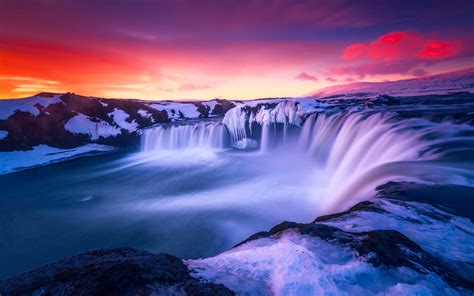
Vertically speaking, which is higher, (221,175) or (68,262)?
(68,262)

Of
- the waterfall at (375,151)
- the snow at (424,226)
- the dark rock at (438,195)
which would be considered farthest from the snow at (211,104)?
the snow at (424,226)

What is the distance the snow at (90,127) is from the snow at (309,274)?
37.5 metres

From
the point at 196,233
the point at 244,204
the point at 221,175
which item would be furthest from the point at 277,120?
the point at 196,233

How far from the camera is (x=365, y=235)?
10.9ft

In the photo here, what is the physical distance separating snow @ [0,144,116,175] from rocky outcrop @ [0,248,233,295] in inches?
1193

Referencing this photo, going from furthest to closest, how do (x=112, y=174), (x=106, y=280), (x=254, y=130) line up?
(x=254, y=130), (x=112, y=174), (x=106, y=280)

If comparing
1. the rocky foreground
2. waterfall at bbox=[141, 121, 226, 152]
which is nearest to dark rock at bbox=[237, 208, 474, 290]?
the rocky foreground

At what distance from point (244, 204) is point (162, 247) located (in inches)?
197

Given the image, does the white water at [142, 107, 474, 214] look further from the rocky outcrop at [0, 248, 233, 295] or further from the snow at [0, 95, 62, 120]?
the snow at [0, 95, 62, 120]

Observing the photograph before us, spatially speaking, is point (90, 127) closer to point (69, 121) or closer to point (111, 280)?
point (69, 121)

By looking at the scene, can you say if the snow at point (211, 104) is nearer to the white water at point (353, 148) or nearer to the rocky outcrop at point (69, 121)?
the rocky outcrop at point (69, 121)

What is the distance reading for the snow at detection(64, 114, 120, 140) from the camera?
3394cm

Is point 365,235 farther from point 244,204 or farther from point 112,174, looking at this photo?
point 112,174

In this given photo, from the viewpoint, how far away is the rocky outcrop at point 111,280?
208 cm
